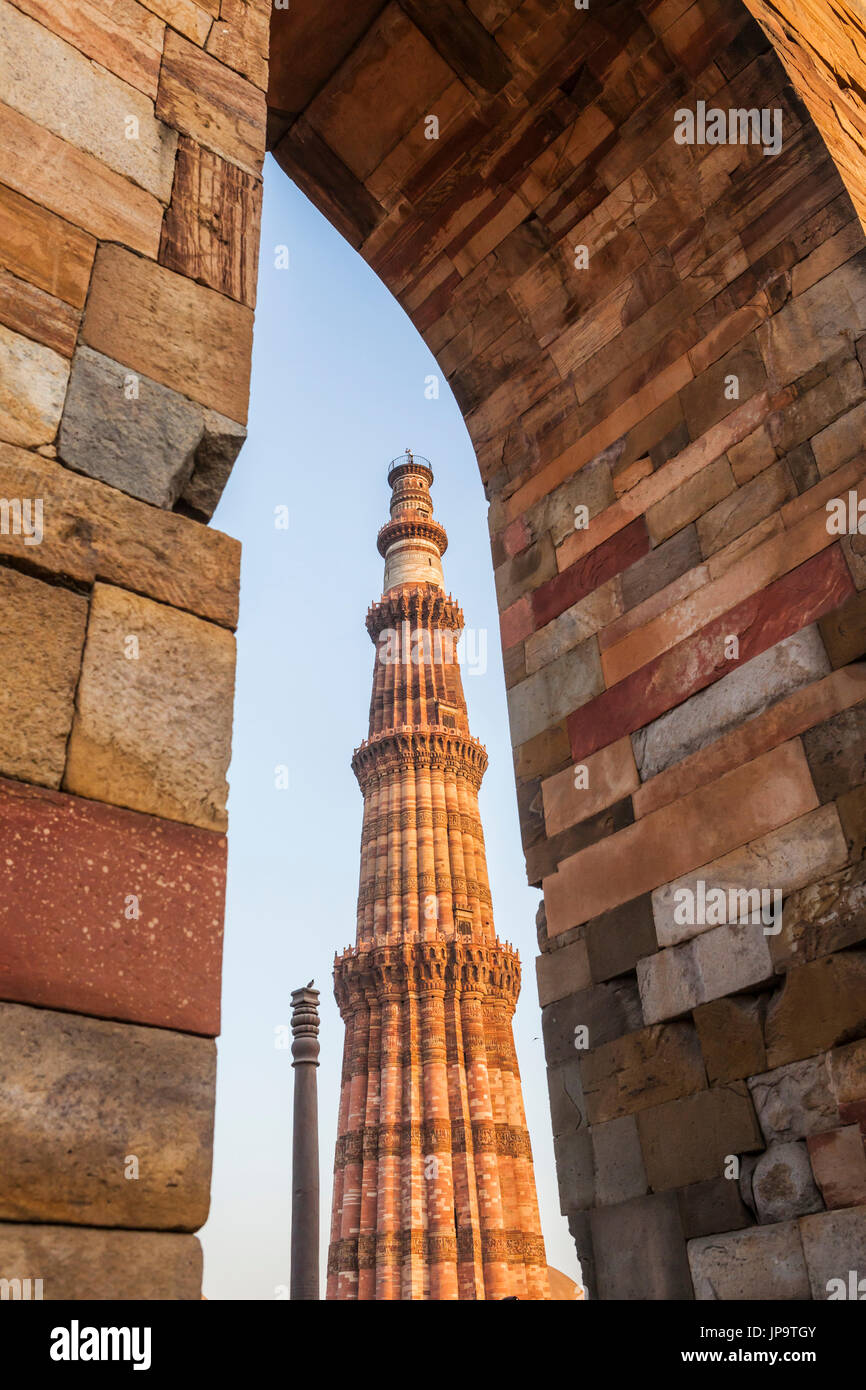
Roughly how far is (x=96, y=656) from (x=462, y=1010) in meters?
20.0

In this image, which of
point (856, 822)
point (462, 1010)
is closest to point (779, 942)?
point (856, 822)

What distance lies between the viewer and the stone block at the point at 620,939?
12.1 ft

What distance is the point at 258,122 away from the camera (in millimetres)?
2420

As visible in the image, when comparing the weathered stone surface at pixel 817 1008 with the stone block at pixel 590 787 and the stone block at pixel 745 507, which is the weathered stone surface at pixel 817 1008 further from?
the stone block at pixel 745 507

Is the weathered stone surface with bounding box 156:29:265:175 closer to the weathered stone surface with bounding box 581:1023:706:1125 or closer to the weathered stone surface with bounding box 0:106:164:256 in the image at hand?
the weathered stone surface with bounding box 0:106:164:256

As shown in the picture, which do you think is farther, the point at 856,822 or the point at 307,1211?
the point at 307,1211

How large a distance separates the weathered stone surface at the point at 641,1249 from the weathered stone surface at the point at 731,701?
1.44 meters

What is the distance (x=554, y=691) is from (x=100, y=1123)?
3.28 metres

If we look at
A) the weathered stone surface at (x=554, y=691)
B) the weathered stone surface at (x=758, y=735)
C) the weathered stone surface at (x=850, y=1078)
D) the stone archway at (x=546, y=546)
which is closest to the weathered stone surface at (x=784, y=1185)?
the stone archway at (x=546, y=546)

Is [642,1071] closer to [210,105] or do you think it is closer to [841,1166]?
[841,1166]

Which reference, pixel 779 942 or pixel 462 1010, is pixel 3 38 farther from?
pixel 462 1010

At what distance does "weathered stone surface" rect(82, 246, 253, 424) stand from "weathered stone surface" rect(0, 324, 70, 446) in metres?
0.12

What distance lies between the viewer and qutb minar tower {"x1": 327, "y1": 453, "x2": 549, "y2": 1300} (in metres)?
18.3

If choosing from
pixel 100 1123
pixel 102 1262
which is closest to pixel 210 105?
pixel 100 1123
